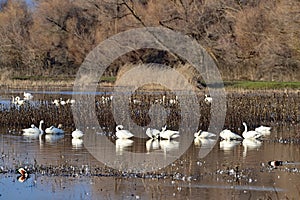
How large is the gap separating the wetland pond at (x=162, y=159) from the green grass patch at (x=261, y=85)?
1329 centimetres

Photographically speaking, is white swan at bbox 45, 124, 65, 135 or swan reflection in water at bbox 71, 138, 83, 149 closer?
swan reflection in water at bbox 71, 138, 83, 149

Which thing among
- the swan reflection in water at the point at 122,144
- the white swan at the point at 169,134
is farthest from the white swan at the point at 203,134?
the swan reflection in water at the point at 122,144

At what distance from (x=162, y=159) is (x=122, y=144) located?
9.16ft

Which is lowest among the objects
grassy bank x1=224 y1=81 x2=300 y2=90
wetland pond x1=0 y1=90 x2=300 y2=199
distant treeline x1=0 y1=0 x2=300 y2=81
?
wetland pond x1=0 y1=90 x2=300 y2=199

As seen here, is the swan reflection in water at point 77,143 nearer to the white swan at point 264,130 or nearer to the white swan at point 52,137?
the white swan at point 52,137

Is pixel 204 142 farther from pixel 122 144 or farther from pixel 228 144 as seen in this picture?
pixel 122 144

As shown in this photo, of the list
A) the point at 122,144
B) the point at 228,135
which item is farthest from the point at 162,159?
the point at 228,135

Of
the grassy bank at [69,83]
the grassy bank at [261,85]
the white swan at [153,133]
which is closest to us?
the white swan at [153,133]

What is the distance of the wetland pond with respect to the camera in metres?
10.6

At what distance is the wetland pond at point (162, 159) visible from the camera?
416 inches

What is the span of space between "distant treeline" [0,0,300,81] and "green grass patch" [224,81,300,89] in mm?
1471

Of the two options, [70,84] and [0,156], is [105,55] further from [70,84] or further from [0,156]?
[0,156]

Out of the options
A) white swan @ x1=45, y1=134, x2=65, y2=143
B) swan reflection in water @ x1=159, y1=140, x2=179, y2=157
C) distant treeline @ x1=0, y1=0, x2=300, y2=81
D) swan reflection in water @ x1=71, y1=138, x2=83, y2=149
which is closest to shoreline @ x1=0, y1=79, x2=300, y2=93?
distant treeline @ x1=0, y1=0, x2=300, y2=81

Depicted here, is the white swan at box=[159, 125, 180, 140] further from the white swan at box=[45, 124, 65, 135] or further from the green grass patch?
the green grass patch
